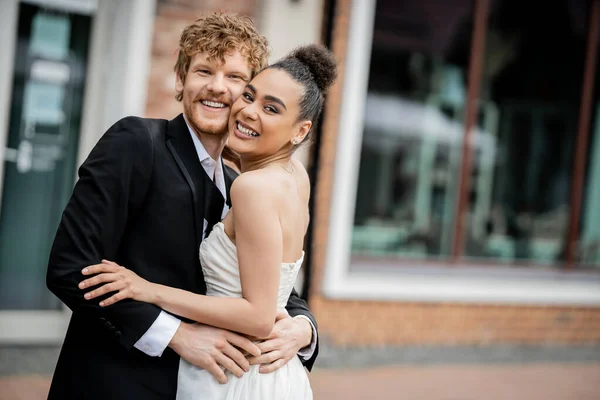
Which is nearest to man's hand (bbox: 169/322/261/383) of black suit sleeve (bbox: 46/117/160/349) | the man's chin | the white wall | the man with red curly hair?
the man with red curly hair

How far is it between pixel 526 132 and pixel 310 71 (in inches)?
249

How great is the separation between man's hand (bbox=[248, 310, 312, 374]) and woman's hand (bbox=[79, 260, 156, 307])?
0.38 metres

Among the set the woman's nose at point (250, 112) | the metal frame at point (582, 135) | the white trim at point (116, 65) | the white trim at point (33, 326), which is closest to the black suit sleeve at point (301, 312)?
the woman's nose at point (250, 112)

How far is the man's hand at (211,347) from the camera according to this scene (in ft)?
6.39

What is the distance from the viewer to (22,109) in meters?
5.38

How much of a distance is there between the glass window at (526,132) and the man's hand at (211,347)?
5761mm

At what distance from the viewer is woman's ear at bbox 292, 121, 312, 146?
211 centimetres

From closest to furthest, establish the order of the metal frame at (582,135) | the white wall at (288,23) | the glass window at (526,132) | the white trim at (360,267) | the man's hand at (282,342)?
the man's hand at (282,342), the white wall at (288,23), the white trim at (360,267), the glass window at (526,132), the metal frame at (582,135)

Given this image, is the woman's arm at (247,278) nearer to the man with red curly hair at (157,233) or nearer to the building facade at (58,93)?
the man with red curly hair at (157,233)

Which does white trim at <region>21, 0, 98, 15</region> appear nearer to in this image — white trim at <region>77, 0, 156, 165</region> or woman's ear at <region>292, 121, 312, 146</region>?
white trim at <region>77, 0, 156, 165</region>

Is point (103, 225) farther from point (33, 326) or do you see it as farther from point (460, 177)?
point (460, 177)

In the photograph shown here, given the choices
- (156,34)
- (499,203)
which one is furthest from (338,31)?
(499,203)

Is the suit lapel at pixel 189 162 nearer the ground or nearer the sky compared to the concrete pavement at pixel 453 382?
nearer the sky

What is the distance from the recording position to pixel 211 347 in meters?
1.95
